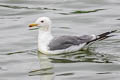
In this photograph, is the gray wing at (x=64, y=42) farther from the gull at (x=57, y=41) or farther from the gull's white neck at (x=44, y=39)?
→ the gull's white neck at (x=44, y=39)

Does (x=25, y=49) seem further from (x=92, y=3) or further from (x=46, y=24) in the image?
(x=92, y=3)

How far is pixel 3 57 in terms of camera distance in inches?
519

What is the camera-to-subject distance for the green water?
39.1 ft

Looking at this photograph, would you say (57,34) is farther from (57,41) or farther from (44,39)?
(57,41)

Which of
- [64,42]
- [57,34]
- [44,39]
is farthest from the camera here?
[57,34]

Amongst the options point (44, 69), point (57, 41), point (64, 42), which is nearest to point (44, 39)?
point (57, 41)

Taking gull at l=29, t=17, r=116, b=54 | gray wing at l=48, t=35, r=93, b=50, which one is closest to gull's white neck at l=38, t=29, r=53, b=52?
gull at l=29, t=17, r=116, b=54

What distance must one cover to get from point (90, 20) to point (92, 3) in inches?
82.5

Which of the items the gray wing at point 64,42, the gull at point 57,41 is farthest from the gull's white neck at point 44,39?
the gray wing at point 64,42

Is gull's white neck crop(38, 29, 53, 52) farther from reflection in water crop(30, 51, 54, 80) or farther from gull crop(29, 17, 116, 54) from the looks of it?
reflection in water crop(30, 51, 54, 80)

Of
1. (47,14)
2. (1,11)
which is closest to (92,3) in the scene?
(47,14)

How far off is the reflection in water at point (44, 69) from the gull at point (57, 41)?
0.22 metres

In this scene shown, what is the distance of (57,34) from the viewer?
15.3 m

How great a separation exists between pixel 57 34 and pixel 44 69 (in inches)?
123
